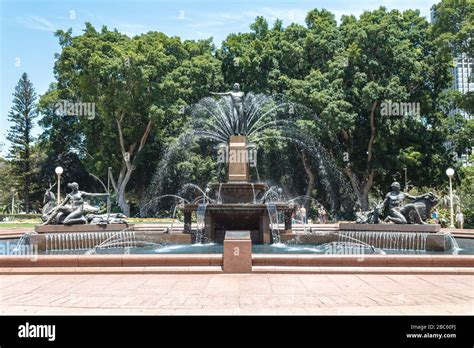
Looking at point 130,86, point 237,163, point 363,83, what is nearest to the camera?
point 237,163

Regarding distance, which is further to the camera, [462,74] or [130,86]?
[462,74]

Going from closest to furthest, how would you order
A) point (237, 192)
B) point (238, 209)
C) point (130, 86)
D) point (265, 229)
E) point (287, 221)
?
point (238, 209)
point (265, 229)
point (237, 192)
point (287, 221)
point (130, 86)

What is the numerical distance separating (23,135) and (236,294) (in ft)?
193

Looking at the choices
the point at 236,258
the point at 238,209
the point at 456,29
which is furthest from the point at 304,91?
the point at 236,258

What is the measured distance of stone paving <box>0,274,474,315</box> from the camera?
756cm

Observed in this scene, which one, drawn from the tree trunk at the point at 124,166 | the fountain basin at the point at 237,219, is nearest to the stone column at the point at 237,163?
the fountain basin at the point at 237,219

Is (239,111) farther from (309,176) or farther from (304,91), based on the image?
(309,176)

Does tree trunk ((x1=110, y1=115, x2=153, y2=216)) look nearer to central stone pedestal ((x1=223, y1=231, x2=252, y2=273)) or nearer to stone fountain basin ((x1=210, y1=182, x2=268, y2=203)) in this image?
stone fountain basin ((x1=210, y1=182, x2=268, y2=203))

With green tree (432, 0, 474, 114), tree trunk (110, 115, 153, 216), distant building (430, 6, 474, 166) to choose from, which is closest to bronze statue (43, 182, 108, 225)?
tree trunk (110, 115, 153, 216)

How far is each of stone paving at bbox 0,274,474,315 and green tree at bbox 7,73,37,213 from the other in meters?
53.1

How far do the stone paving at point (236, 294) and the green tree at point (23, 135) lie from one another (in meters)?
53.1

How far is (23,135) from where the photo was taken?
201ft
